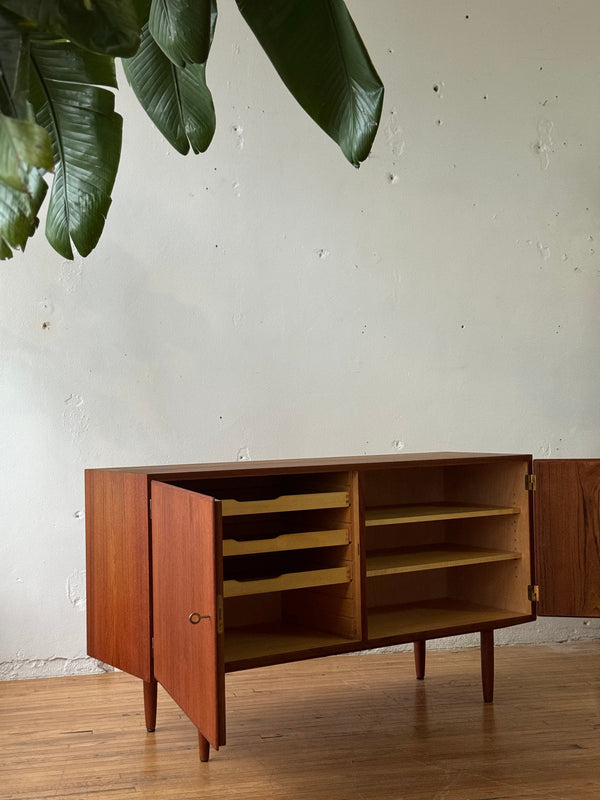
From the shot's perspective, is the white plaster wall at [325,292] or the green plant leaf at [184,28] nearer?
the green plant leaf at [184,28]

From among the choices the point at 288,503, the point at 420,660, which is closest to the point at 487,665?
the point at 420,660

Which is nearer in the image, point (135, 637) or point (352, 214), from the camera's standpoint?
point (135, 637)

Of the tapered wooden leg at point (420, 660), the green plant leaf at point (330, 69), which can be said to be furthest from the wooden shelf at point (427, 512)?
the green plant leaf at point (330, 69)

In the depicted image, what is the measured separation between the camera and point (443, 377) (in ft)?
12.8

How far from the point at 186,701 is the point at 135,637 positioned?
41cm

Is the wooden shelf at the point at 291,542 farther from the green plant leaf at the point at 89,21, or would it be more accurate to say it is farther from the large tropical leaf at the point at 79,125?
the green plant leaf at the point at 89,21

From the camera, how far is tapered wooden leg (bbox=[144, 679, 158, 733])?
2.65 m

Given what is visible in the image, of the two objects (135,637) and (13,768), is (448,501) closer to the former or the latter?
(135,637)

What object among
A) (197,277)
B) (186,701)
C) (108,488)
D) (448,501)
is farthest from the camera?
(197,277)

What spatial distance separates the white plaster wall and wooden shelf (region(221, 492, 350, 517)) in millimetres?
1051

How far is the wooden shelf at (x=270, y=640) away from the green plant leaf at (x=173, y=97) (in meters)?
1.43

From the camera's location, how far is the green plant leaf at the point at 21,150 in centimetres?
73

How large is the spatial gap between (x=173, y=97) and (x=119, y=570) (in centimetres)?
145

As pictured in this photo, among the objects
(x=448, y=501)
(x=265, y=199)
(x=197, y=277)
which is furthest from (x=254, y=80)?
(x=448, y=501)
